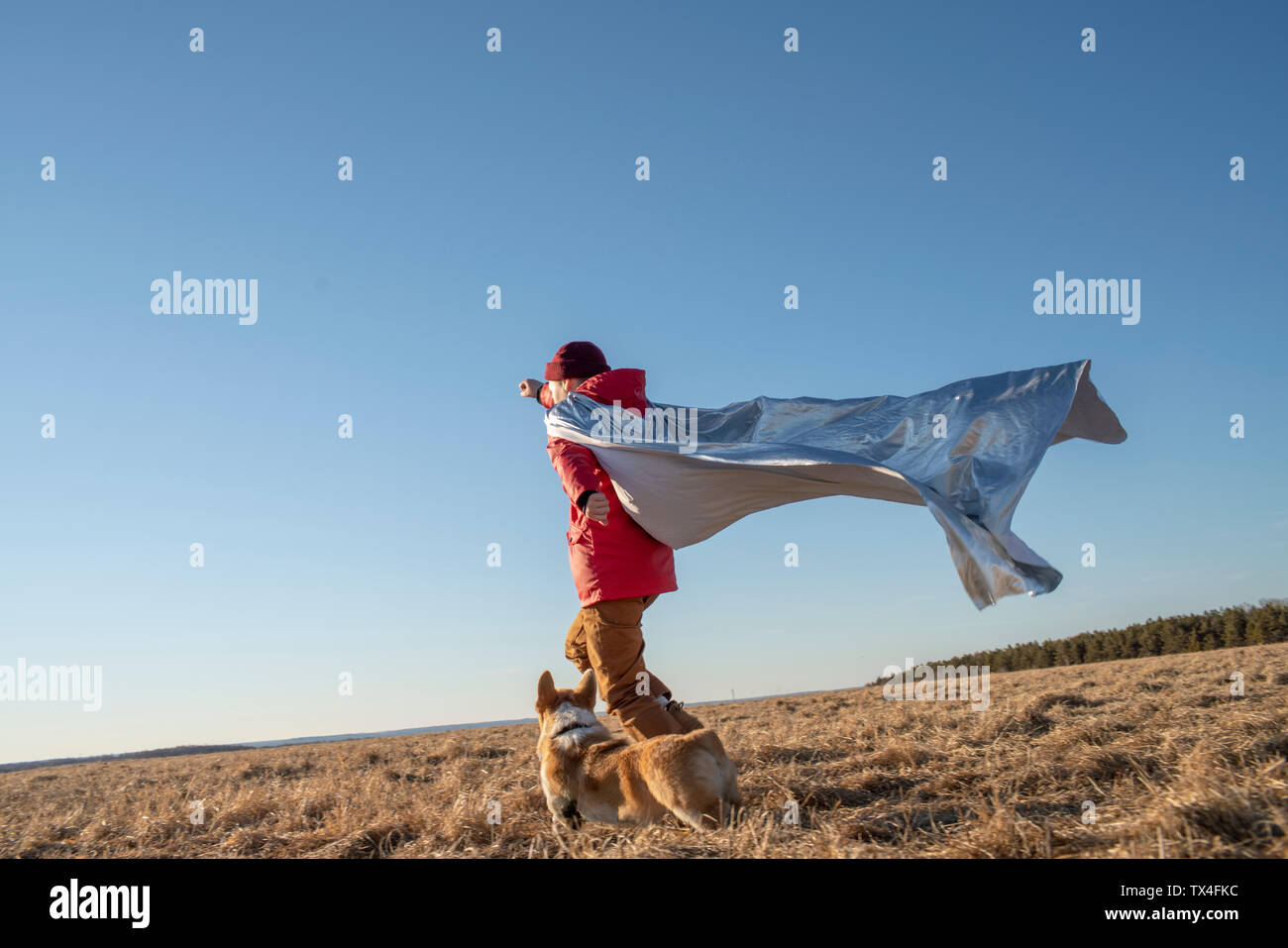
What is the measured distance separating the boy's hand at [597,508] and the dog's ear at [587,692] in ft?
3.03

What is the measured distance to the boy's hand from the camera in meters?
4.30

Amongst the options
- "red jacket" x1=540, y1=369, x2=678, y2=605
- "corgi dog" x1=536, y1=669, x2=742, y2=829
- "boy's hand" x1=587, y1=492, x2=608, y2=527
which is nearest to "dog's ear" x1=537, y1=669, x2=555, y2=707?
"corgi dog" x1=536, y1=669, x2=742, y2=829

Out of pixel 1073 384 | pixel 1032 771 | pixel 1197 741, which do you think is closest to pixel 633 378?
pixel 1073 384

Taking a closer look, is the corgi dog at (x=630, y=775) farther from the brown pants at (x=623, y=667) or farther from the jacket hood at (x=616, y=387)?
the jacket hood at (x=616, y=387)

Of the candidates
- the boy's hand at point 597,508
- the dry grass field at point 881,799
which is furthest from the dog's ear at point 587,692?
the boy's hand at point 597,508

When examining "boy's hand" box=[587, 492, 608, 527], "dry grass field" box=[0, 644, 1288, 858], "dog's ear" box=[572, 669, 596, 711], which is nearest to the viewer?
"dry grass field" box=[0, 644, 1288, 858]

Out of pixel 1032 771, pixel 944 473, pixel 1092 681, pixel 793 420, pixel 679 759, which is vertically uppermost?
pixel 793 420

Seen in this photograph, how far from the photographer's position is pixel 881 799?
410 centimetres

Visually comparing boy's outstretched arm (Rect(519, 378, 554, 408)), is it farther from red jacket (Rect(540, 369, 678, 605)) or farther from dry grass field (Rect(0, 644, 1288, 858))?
dry grass field (Rect(0, 644, 1288, 858))

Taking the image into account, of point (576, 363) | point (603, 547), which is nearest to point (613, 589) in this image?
point (603, 547)

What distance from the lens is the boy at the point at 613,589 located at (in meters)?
4.37

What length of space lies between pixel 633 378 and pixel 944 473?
206cm
